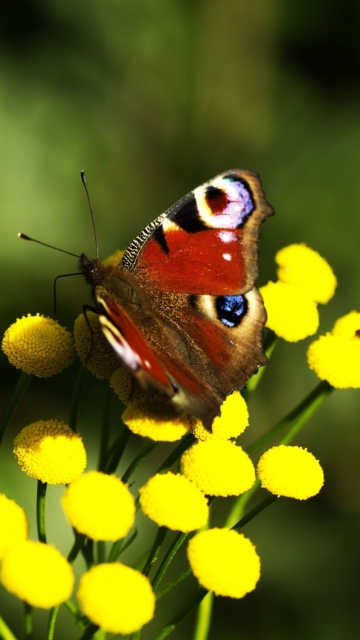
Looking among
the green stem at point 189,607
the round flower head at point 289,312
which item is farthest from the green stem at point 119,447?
the round flower head at point 289,312

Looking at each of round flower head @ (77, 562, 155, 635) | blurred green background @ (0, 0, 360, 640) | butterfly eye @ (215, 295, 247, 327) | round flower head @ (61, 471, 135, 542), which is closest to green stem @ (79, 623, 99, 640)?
round flower head @ (77, 562, 155, 635)

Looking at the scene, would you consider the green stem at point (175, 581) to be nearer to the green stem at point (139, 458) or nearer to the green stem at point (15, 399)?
the green stem at point (139, 458)

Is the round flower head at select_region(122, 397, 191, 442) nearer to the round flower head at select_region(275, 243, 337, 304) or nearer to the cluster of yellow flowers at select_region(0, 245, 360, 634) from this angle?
the cluster of yellow flowers at select_region(0, 245, 360, 634)

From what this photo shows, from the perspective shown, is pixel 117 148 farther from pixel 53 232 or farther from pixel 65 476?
pixel 65 476

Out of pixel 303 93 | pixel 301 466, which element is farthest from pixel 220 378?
pixel 303 93

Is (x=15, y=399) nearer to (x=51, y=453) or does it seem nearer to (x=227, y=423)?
(x=51, y=453)

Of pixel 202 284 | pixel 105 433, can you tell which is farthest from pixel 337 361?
pixel 105 433

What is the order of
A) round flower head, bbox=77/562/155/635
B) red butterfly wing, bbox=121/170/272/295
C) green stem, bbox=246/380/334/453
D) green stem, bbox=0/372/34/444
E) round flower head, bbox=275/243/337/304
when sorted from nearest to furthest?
round flower head, bbox=77/562/155/635 → green stem, bbox=0/372/34/444 → green stem, bbox=246/380/334/453 → red butterfly wing, bbox=121/170/272/295 → round flower head, bbox=275/243/337/304
